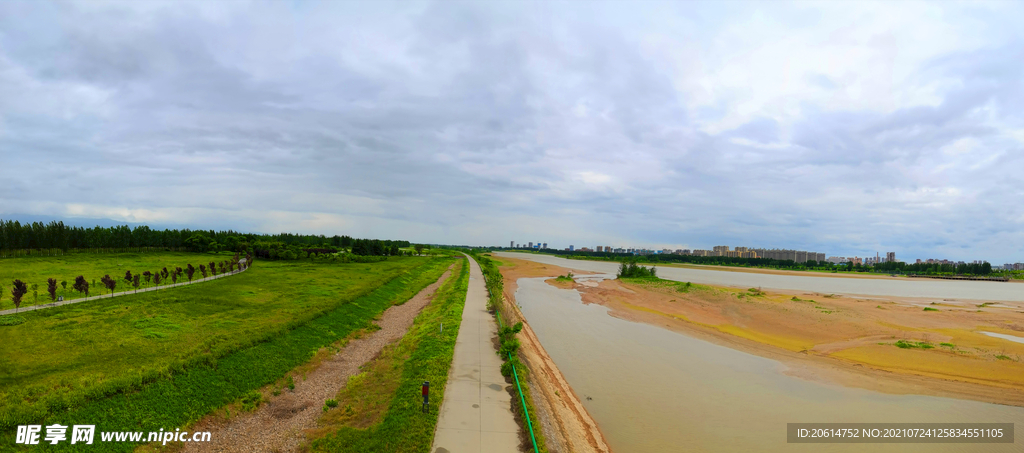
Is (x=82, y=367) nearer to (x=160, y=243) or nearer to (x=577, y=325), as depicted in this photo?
(x=577, y=325)

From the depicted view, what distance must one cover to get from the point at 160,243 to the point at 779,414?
96.3 meters

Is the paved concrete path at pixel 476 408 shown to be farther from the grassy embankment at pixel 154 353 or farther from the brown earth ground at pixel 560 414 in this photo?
the grassy embankment at pixel 154 353

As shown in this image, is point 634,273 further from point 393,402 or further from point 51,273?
point 51,273

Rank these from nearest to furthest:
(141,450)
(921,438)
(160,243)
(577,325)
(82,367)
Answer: (141,450)
(82,367)
(921,438)
(577,325)
(160,243)

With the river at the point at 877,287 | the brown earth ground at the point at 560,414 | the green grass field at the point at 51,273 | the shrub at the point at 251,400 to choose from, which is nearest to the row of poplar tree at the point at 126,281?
the green grass field at the point at 51,273

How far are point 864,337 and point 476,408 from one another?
29.2 m

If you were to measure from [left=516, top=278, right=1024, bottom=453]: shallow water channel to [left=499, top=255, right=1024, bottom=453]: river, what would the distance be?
4 centimetres

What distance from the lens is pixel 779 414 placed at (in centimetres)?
1426

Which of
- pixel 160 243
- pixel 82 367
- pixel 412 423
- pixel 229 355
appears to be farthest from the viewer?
pixel 160 243

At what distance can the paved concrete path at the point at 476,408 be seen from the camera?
8.77 metres

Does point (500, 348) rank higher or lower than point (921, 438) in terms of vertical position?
higher

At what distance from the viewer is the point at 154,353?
44.9ft

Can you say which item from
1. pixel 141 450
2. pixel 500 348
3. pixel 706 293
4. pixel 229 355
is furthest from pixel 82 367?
pixel 706 293

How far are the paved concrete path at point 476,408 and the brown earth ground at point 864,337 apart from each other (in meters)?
16.3
